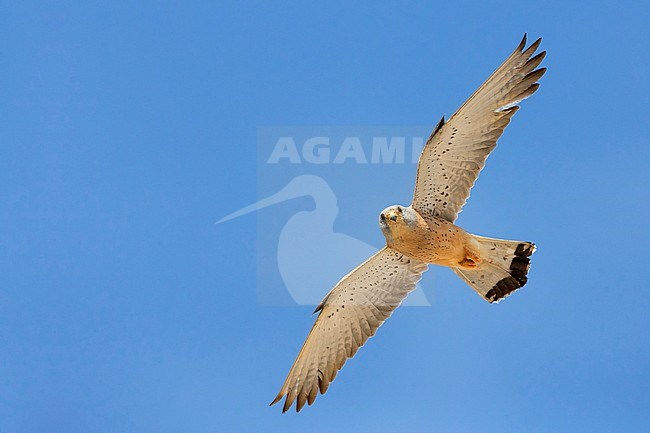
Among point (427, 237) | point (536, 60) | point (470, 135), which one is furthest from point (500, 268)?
point (536, 60)

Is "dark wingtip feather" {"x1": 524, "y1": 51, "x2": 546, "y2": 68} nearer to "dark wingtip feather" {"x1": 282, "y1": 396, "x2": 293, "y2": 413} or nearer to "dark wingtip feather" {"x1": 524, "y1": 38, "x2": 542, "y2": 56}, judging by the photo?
"dark wingtip feather" {"x1": 524, "y1": 38, "x2": 542, "y2": 56}

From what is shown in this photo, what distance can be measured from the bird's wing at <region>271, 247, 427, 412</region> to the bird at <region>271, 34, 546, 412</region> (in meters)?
0.01

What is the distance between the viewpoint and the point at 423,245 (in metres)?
14.4

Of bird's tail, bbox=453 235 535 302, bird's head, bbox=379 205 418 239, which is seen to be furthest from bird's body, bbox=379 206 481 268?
bird's tail, bbox=453 235 535 302

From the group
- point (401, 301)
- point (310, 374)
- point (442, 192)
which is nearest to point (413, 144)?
point (442, 192)

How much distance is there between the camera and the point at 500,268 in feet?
48.0

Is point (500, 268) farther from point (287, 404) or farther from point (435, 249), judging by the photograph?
point (287, 404)

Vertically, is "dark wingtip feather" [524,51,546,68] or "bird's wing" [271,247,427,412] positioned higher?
"dark wingtip feather" [524,51,546,68]

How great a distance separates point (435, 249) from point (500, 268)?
0.94 meters

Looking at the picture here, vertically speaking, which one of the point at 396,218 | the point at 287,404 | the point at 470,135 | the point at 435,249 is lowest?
the point at 287,404

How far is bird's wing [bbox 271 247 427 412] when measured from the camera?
1499 cm

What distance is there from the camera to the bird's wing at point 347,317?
1499 centimetres

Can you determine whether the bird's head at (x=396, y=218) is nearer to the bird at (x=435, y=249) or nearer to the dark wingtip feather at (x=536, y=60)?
the bird at (x=435, y=249)

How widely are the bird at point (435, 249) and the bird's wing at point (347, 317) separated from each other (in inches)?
0.5
